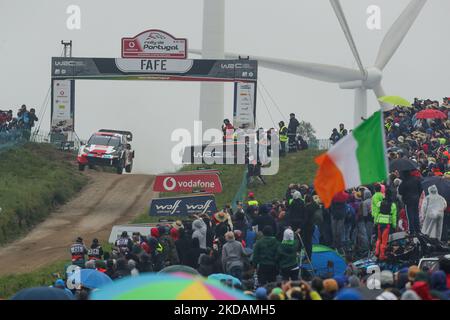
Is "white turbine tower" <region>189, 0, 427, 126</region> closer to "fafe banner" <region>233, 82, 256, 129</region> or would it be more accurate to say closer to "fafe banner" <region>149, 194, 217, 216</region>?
"fafe banner" <region>233, 82, 256, 129</region>

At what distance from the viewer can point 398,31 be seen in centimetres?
5434

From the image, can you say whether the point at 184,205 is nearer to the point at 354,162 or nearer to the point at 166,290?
the point at 354,162

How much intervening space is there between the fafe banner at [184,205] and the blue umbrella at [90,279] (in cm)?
964

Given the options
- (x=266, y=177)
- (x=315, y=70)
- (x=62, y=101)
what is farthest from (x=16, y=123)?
(x=315, y=70)

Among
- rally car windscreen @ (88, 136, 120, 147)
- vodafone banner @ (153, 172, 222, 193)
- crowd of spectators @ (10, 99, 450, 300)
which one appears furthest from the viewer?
rally car windscreen @ (88, 136, 120, 147)

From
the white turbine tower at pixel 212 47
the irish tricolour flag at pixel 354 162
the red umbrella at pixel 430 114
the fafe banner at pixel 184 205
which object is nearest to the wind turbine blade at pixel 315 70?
the white turbine tower at pixel 212 47

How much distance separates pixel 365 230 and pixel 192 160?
20.3 m

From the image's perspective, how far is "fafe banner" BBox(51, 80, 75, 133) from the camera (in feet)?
154

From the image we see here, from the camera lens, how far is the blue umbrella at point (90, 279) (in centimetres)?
1838

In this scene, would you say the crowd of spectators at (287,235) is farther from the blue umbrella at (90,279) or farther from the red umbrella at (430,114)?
the red umbrella at (430,114)

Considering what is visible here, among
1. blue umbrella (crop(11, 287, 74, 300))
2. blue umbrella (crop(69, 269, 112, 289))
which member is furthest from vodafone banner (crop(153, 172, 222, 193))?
blue umbrella (crop(11, 287, 74, 300))

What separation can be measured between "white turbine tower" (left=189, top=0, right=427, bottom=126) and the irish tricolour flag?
1470 inches
